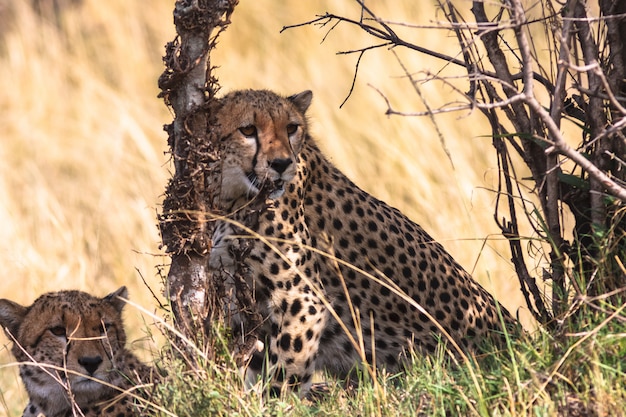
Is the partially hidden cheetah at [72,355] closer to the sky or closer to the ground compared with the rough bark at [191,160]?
closer to the ground

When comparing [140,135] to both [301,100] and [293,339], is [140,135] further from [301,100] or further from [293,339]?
[293,339]

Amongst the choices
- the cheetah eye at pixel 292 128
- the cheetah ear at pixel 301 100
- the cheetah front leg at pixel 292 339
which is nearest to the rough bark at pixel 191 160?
the cheetah front leg at pixel 292 339

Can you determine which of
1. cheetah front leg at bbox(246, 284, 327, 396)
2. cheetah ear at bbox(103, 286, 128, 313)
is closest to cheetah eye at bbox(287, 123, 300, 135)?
cheetah front leg at bbox(246, 284, 327, 396)

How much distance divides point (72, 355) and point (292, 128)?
4.42 feet

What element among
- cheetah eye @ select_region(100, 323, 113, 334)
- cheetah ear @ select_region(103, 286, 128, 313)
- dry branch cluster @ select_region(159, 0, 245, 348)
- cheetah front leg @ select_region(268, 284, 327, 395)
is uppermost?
dry branch cluster @ select_region(159, 0, 245, 348)

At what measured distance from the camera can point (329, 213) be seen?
4.88 m

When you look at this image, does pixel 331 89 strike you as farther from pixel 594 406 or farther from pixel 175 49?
pixel 594 406

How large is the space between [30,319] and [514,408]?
189 cm

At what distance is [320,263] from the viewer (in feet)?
15.6

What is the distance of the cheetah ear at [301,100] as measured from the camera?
16.2 ft

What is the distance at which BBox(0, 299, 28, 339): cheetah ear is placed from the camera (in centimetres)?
414

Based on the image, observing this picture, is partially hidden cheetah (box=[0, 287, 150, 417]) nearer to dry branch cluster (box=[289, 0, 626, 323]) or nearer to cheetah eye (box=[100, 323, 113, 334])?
cheetah eye (box=[100, 323, 113, 334])

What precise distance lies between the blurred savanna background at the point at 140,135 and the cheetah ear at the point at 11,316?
53.3 inches

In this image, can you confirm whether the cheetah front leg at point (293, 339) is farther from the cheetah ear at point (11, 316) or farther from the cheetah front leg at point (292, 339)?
the cheetah ear at point (11, 316)
